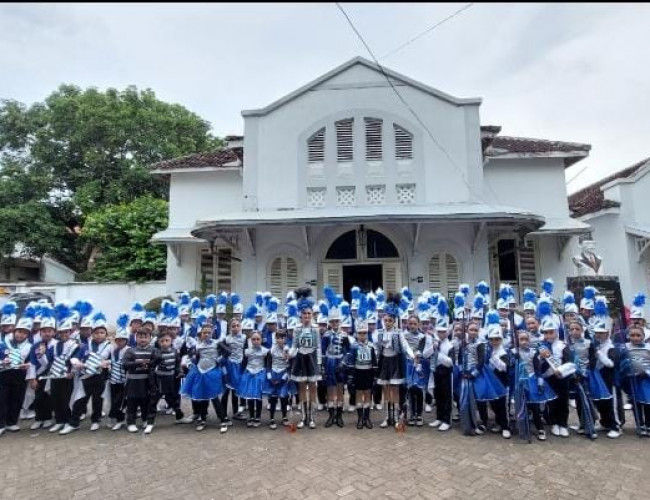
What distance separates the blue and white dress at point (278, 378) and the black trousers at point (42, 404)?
3.62 m

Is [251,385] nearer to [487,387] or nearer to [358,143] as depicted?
[487,387]

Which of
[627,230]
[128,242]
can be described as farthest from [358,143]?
[128,242]

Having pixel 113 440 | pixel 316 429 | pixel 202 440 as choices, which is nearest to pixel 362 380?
pixel 316 429

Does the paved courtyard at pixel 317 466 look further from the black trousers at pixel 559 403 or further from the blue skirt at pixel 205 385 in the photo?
the blue skirt at pixel 205 385

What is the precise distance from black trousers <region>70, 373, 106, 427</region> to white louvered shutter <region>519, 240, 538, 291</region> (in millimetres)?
12835

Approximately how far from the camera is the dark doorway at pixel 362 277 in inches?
530

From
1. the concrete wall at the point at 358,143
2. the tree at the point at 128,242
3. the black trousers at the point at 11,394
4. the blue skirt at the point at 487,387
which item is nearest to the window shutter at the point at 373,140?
the concrete wall at the point at 358,143

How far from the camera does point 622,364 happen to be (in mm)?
6379

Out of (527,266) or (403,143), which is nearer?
(403,143)

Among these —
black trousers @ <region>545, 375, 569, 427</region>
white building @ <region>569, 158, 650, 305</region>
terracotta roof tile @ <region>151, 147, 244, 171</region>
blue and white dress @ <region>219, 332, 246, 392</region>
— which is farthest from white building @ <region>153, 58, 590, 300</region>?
black trousers @ <region>545, 375, 569, 427</region>

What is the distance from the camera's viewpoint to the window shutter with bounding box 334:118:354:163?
13.7m

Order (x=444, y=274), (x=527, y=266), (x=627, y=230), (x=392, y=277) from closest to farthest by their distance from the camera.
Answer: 1. (x=444, y=274)
2. (x=392, y=277)
3. (x=527, y=266)
4. (x=627, y=230)

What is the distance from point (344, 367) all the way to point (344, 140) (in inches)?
343

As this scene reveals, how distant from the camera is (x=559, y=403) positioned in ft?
20.5
